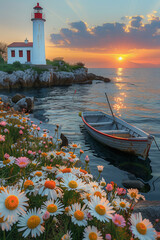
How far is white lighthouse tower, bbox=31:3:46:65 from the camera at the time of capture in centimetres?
4362

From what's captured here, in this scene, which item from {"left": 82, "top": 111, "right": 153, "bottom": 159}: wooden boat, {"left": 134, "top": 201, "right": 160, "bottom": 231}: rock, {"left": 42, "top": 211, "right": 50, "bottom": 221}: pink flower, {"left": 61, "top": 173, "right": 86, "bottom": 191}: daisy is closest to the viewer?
{"left": 42, "top": 211, "right": 50, "bottom": 221}: pink flower

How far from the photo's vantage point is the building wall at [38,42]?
43.8 meters

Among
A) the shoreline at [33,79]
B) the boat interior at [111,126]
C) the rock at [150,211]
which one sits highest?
the shoreline at [33,79]

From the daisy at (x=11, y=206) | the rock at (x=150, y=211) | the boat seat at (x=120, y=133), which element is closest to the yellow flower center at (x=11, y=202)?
the daisy at (x=11, y=206)

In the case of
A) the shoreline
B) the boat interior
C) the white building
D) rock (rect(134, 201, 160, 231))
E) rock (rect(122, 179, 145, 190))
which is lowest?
rock (rect(122, 179, 145, 190))

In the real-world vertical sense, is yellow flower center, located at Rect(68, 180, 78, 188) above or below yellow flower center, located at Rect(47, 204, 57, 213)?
above

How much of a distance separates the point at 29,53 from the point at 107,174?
1844 inches

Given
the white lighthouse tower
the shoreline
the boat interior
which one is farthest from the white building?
the boat interior

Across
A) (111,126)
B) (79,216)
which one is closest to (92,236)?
(79,216)

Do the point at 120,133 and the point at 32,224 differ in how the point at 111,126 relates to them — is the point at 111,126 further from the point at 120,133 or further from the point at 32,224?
the point at 32,224

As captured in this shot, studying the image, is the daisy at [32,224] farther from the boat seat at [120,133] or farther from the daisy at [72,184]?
the boat seat at [120,133]

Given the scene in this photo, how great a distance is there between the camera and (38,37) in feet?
148

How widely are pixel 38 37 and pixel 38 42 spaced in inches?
43.6

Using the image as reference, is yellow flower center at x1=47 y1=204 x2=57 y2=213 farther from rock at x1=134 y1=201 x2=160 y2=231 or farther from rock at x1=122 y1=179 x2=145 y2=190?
rock at x1=122 y1=179 x2=145 y2=190
